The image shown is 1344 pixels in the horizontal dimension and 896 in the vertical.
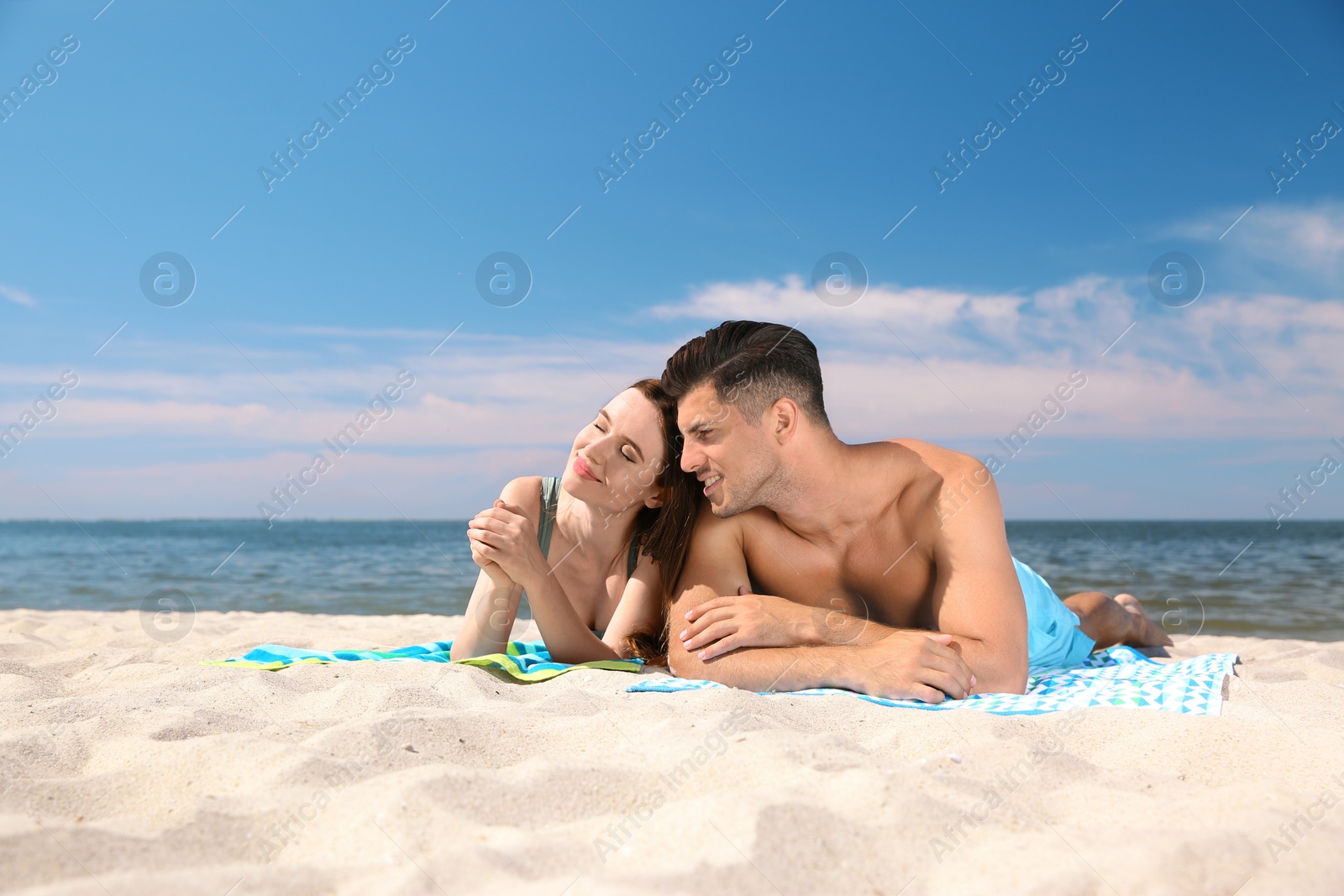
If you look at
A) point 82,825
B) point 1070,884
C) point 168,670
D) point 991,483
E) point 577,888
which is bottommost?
point 168,670

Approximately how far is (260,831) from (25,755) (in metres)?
0.93

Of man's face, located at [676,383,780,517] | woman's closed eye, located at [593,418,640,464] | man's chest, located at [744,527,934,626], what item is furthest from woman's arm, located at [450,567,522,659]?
man's chest, located at [744,527,934,626]

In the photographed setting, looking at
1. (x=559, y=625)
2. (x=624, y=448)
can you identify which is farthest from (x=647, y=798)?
(x=624, y=448)

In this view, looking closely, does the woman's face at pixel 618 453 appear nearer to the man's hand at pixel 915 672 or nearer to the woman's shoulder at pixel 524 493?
the woman's shoulder at pixel 524 493

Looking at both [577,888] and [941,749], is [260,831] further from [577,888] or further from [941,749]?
[941,749]

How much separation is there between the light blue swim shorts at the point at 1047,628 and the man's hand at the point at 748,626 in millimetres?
1404

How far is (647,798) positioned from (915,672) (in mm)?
1509

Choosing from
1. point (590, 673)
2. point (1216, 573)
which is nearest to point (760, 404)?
point (590, 673)

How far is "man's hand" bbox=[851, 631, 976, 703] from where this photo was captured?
2.90 m

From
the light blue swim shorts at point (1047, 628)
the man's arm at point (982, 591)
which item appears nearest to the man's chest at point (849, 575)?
the man's arm at point (982, 591)

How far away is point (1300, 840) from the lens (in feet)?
4.76

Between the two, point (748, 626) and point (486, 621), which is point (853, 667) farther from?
point (486, 621)

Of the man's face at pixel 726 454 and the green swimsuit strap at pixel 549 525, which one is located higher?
the man's face at pixel 726 454

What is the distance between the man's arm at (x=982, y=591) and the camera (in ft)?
10.1
